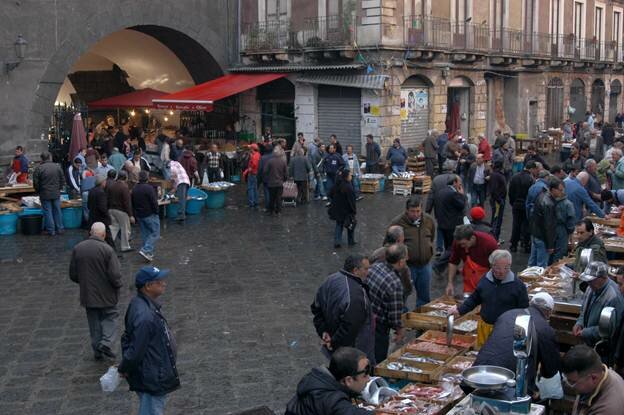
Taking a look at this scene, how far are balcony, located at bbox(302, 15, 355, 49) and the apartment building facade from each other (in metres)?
0.03

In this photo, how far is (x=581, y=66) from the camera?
3647cm

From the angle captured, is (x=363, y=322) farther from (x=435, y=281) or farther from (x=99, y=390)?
(x=435, y=281)

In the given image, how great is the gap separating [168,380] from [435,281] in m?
6.42

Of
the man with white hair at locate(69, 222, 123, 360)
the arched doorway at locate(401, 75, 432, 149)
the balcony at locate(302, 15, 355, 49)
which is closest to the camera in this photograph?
the man with white hair at locate(69, 222, 123, 360)

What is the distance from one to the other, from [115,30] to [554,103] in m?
20.5

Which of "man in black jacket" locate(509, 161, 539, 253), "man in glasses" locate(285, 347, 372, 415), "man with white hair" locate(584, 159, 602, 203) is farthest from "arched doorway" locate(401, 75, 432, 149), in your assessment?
"man in glasses" locate(285, 347, 372, 415)

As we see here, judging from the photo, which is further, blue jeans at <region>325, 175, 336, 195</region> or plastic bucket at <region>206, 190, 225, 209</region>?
blue jeans at <region>325, 175, 336, 195</region>

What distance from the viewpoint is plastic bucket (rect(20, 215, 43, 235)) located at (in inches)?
605

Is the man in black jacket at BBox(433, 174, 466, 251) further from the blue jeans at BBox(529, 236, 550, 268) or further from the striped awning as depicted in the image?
the striped awning

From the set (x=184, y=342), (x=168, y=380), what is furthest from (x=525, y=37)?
(x=168, y=380)

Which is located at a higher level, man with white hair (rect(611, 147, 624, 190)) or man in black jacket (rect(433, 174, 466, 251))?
man with white hair (rect(611, 147, 624, 190))

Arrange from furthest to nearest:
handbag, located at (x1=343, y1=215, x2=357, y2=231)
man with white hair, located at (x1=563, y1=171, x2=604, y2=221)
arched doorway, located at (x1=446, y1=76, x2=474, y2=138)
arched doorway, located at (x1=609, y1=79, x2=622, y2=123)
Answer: arched doorway, located at (x1=609, y1=79, x2=622, y2=123), arched doorway, located at (x1=446, y1=76, x2=474, y2=138), handbag, located at (x1=343, y1=215, x2=357, y2=231), man with white hair, located at (x1=563, y1=171, x2=604, y2=221)

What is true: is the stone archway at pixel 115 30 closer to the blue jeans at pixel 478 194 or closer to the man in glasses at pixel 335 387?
the blue jeans at pixel 478 194

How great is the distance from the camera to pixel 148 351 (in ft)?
19.6
